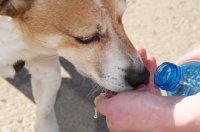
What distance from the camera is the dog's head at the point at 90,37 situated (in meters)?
1.88

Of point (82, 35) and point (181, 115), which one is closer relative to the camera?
point (181, 115)

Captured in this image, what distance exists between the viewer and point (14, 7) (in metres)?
1.89

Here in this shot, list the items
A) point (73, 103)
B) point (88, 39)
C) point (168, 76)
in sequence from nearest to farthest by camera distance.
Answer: point (168, 76) < point (88, 39) < point (73, 103)

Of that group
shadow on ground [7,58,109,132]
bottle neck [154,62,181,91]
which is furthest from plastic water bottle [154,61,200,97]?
shadow on ground [7,58,109,132]

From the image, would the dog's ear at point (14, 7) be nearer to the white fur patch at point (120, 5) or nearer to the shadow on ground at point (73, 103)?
the white fur patch at point (120, 5)

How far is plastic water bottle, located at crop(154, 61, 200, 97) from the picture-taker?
181cm

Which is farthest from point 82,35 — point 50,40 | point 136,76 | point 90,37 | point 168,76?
point 168,76

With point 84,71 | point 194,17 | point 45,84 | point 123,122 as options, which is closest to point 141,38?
point 194,17

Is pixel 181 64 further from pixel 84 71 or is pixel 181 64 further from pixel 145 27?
pixel 145 27

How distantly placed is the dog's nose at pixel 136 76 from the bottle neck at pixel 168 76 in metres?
0.08

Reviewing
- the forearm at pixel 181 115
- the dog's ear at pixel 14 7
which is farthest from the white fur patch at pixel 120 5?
the forearm at pixel 181 115

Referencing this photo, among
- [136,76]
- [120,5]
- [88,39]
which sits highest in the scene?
[120,5]

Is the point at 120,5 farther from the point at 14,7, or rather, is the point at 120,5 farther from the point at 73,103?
the point at 73,103

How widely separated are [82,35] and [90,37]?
0.15 feet
